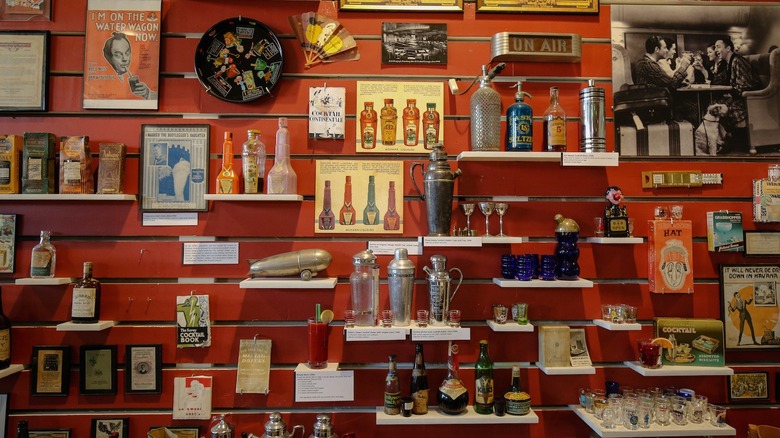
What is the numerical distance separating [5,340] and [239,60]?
1.89m

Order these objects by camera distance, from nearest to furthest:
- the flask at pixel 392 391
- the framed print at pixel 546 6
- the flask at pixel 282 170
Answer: the flask at pixel 392 391 → the flask at pixel 282 170 → the framed print at pixel 546 6

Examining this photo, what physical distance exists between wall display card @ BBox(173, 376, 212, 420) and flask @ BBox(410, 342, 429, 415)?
42.4 inches

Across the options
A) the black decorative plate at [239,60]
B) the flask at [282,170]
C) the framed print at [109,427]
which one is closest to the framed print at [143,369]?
the framed print at [109,427]

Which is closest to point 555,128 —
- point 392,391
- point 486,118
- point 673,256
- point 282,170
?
point 486,118

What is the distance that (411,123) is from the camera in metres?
2.52

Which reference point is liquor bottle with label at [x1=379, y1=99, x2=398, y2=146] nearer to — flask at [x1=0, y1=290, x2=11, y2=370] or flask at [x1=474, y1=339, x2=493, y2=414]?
flask at [x1=474, y1=339, x2=493, y2=414]

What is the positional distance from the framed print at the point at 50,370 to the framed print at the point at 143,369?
1.03 feet

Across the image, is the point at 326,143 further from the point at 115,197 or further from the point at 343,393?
the point at 343,393

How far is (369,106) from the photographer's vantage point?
8.36ft

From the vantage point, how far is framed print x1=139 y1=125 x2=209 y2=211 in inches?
98.3

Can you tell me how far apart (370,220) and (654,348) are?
160cm

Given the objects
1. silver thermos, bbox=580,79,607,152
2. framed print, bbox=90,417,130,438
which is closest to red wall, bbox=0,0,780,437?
framed print, bbox=90,417,130,438

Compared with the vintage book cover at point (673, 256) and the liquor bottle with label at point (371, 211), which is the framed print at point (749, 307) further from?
the liquor bottle with label at point (371, 211)

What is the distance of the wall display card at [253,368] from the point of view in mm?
2430
